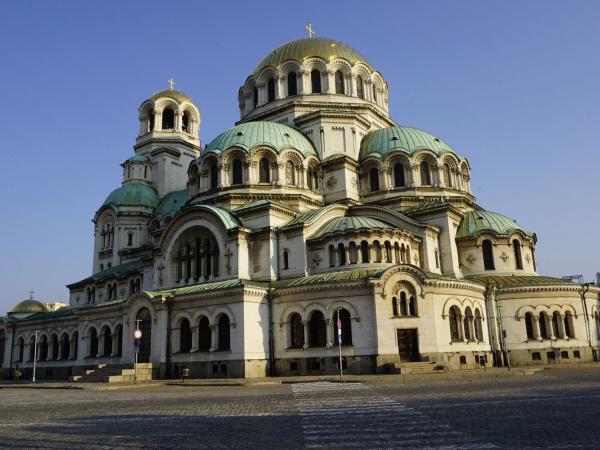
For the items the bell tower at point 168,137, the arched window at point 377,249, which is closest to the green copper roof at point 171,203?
the bell tower at point 168,137

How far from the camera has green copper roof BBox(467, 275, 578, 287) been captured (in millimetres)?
39631

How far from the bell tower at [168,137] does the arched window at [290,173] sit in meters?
20.7

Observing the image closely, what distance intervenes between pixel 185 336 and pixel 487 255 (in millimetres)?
24246

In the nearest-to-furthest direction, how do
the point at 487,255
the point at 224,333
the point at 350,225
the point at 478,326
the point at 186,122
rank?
1. the point at 224,333
2. the point at 350,225
3. the point at 478,326
4. the point at 487,255
5. the point at 186,122

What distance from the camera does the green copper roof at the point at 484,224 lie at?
4253 cm

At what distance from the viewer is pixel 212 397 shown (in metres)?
21.3

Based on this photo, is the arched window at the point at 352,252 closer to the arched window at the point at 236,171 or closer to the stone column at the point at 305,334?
the stone column at the point at 305,334

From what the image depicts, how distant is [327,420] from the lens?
43.9ft

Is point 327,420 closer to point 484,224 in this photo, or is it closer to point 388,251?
point 388,251

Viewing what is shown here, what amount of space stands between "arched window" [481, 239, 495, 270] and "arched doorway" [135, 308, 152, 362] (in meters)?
26.1

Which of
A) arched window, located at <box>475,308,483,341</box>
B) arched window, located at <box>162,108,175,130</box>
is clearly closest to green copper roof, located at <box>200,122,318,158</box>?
arched window, located at <box>475,308,483,341</box>

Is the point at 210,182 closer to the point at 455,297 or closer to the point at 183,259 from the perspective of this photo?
the point at 183,259

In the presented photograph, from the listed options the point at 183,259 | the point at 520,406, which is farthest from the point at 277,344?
the point at 520,406

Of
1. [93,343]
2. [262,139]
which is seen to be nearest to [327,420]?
[262,139]
